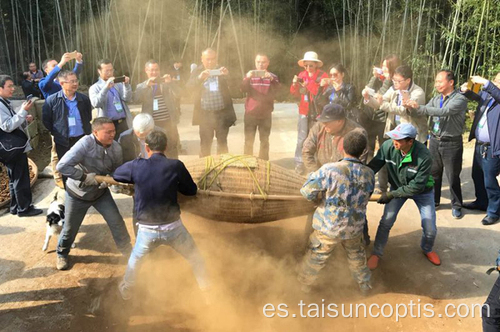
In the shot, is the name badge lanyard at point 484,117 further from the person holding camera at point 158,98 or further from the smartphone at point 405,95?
the person holding camera at point 158,98

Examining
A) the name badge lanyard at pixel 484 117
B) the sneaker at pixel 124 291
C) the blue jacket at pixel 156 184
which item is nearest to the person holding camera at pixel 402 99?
the name badge lanyard at pixel 484 117

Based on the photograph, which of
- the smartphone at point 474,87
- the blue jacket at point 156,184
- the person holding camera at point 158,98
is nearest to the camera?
the blue jacket at point 156,184

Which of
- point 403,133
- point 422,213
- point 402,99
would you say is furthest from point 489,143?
point 403,133

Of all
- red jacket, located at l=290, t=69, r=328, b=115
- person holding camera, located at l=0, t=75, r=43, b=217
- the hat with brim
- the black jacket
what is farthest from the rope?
person holding camera, located at l=0, t=75, r=43, b=217

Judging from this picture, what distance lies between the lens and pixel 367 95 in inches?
174

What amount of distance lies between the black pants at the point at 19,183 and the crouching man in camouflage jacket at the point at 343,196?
350 cm

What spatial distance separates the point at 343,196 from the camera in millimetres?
2975

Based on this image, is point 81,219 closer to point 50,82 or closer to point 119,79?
point 119,79

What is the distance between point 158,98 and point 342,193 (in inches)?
113

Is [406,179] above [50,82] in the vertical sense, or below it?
below

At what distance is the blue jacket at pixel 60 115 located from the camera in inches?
169

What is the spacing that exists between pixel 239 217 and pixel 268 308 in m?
0.79

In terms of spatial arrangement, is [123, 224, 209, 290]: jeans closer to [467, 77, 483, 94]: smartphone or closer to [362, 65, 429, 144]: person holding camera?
[362, 65, 429, 144]: person holding camera

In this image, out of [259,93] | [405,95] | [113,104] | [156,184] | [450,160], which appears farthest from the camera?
[259,93]
